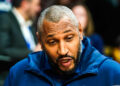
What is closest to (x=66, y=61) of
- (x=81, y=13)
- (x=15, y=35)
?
(x=15, y=35)

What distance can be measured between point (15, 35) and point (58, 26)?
223 centimetres

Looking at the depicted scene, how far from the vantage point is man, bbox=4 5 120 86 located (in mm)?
3043

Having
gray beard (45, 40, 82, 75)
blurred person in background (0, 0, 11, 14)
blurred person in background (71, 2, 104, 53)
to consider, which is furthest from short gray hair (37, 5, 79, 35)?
blurred person in background (0, 0, 11, 14)

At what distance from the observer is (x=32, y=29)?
590 centimetres

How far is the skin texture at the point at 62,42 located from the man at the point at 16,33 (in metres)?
1.62

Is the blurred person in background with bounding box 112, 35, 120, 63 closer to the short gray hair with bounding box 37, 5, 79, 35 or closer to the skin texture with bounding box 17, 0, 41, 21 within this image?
the skin texture with bounding box 17, 0, 41, 21

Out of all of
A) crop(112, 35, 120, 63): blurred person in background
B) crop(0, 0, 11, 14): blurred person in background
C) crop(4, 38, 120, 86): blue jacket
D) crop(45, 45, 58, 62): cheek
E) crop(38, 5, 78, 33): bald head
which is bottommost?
crop(112, 35, 120, 63): blurred person in background

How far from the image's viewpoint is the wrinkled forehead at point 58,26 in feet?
10.2

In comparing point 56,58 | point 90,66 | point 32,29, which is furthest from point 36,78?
point 32,29

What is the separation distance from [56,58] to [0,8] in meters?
2.91

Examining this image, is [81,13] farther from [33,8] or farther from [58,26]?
[58,26]

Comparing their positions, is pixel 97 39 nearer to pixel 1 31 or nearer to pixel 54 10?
pixel 1 31

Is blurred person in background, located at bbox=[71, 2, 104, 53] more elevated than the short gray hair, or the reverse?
the short gray hair

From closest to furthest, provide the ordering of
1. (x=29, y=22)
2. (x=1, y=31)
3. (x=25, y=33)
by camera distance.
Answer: (x=1, y=31)
(x=25, y=33)
(x=29, y=22)
